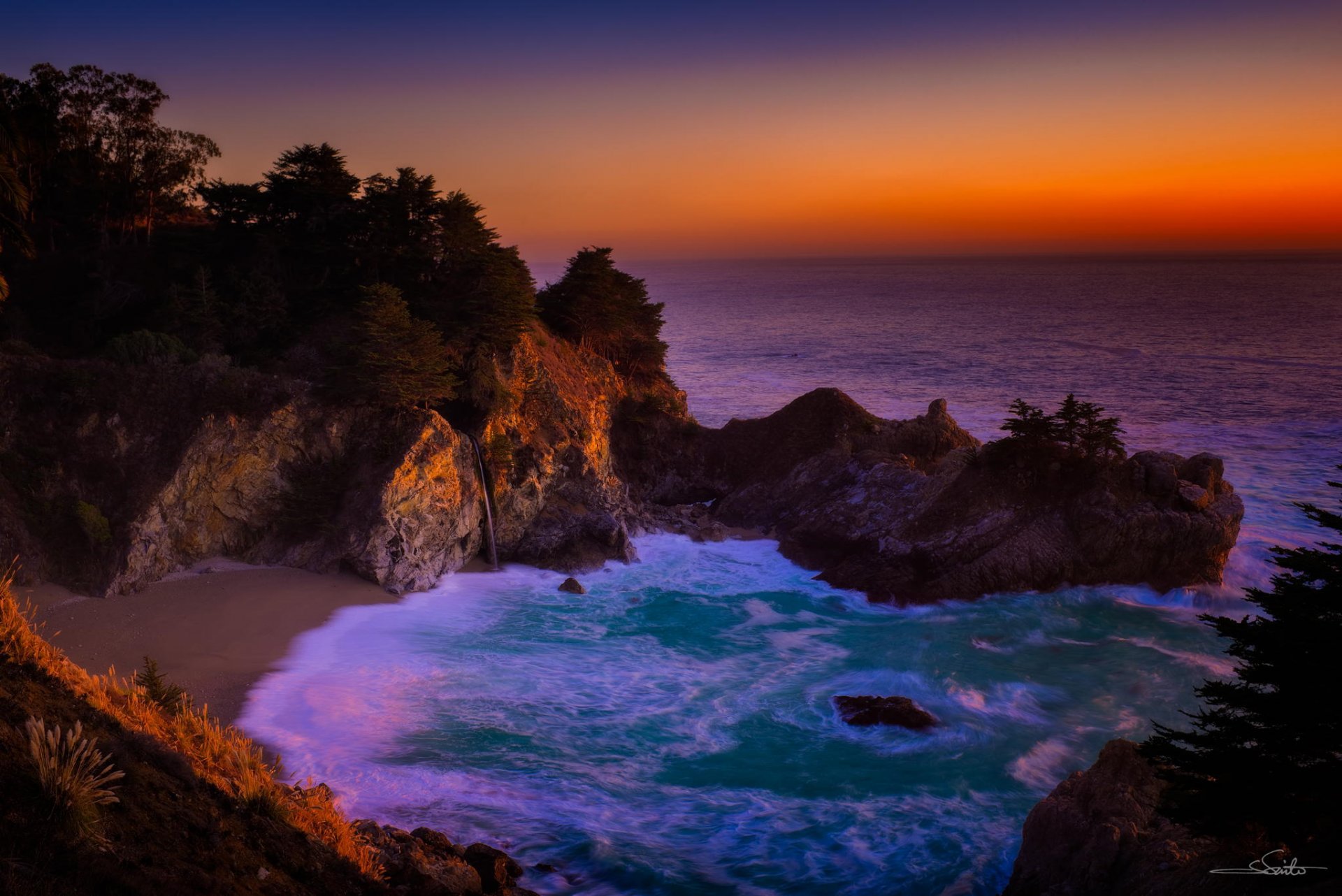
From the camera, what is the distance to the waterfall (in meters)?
27.9

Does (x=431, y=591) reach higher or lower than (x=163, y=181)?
lower

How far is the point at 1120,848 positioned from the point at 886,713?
Result: 293 inches

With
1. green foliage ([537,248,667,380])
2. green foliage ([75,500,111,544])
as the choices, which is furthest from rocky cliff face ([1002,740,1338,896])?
green foliage ([537,248,667,380])

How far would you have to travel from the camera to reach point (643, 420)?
37.0 m

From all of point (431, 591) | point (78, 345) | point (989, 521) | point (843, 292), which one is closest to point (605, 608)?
point (431, 591)

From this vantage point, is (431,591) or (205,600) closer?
(205,600)

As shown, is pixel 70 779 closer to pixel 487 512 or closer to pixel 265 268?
pixel 487 512

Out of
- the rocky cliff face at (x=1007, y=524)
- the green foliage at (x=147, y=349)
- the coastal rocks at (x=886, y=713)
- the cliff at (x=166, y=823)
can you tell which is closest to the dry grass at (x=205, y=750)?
the cliff at (x=166, y=823)

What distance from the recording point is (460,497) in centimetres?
2681

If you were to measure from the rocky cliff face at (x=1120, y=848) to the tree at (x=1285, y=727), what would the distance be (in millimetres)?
446

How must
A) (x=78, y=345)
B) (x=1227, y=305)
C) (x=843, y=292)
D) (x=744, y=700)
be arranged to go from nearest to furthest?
1. (x=744, y=700)
2. (x=78, y=345)
3. (x=1227, y=305)
4. (x=843, y=292)

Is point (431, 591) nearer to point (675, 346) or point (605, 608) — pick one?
point (605, 608)

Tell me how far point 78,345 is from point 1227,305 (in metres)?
146
